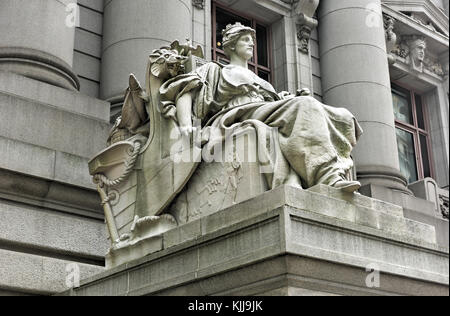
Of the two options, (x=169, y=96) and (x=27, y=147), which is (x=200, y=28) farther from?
(x=169, y=96)

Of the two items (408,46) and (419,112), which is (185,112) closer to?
(408,46)

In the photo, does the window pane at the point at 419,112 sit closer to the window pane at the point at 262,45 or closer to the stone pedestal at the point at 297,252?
the window pane at the point at 262,45

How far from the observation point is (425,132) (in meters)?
24.1

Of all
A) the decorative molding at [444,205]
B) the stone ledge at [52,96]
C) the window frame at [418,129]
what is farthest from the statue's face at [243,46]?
the window frame at [418,129]

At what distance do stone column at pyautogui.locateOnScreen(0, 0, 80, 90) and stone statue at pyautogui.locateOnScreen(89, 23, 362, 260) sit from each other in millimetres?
3262

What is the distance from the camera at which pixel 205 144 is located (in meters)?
8.55

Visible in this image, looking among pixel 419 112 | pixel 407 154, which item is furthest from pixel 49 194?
A: pixel 419 112

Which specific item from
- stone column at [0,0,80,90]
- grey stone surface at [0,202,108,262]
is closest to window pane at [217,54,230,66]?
stone column at [0,0,80,90]

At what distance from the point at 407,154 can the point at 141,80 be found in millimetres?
11782

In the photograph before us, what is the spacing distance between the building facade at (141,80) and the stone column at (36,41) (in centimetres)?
3

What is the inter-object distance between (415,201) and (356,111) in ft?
9.60

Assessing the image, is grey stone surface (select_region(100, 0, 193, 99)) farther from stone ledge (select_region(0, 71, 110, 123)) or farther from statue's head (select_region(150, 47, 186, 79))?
statue's head (select_region(150, 47, 186, 79))

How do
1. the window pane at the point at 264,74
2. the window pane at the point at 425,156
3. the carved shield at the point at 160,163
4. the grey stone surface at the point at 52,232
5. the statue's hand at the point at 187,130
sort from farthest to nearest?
the window pane at the point at 425,156 < the window pane at the point at 264,74 < the grey stone surface at the point at 52,232 < the statue's hand at the point at 187,130 < the carved shield at the point at 160,163

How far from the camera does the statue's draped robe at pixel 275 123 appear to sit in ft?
25.5
